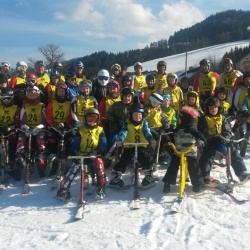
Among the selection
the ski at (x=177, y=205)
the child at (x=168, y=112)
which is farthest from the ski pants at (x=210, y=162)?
the child at (x=168, y=112)

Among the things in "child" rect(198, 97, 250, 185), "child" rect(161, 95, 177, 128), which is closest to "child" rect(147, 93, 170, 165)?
"child" rect(161, 95, 177, 128)

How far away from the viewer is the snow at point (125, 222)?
474 cm

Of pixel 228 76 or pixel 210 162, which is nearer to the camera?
pixel 210 162

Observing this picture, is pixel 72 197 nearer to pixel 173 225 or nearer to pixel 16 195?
pixel 16 195

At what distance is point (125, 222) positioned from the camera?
5398 millimetres

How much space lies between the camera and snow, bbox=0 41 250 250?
4.74 metres

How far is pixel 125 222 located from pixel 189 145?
2014mm


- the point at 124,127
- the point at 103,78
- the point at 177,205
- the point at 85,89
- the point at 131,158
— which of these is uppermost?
the point at 103,78

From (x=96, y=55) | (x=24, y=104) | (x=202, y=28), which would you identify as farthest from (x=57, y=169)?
(x=202, y=28)

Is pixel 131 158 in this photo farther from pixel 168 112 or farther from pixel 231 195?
pixel 231 195

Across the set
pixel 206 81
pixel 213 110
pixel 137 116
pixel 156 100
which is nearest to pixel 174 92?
pixel 206 81

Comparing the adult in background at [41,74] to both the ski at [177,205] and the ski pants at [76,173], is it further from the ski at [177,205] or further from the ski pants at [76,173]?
the ski at [177,205]

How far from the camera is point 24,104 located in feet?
26.4

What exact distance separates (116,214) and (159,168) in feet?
8.67
